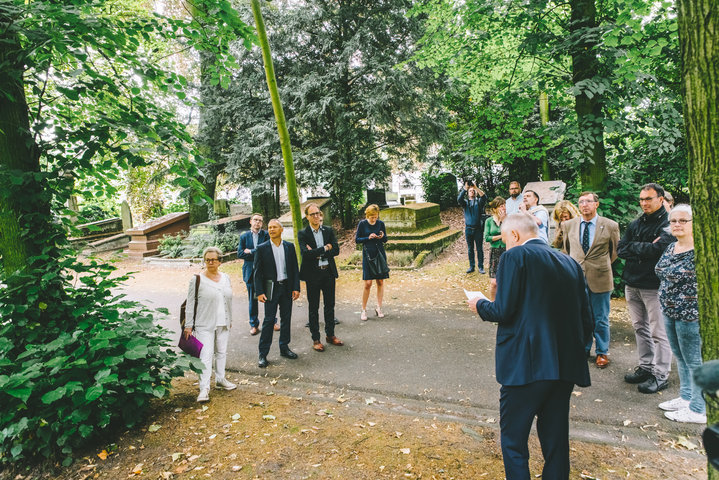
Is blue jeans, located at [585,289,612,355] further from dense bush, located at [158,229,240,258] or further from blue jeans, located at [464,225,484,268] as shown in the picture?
dense bush, located at [158,229,240,258]

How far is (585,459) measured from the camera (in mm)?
3219

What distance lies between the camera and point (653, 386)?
13.7ft

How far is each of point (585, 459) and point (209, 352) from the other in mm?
3838

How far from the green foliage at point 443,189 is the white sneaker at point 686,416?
1547cm

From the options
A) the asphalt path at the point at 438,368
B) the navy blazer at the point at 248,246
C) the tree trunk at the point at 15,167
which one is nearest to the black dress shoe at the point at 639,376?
the asphalt path at the point at 438,368

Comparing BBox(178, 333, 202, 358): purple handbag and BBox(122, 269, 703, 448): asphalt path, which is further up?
BBox(178, 333, 202, 358): purple handbag

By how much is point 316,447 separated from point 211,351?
6.15ft

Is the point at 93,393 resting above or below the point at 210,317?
below

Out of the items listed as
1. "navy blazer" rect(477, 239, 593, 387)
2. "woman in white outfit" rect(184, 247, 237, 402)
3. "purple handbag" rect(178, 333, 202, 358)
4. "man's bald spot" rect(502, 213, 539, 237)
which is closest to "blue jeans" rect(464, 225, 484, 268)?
"woman in white outfit" rect(184, 247, 237, 402)

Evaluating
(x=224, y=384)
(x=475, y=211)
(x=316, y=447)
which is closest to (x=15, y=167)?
(x=224, y=384)

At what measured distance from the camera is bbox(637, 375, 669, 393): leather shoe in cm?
416

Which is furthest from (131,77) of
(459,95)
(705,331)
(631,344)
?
(459,95)

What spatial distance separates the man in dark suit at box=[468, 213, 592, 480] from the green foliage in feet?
54.3

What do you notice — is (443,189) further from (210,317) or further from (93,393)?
(93,393)
